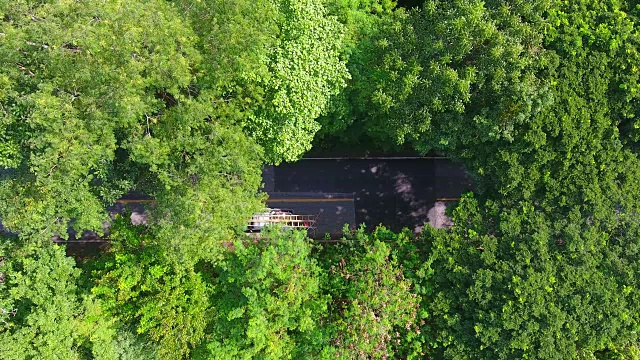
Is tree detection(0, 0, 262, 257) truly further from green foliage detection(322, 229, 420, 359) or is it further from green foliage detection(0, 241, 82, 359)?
green foliage detection(322, 229, 420, 359)

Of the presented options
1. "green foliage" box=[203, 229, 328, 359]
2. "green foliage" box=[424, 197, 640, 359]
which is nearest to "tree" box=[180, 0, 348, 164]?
"green foliage" box=[203, 229, 328, 359]

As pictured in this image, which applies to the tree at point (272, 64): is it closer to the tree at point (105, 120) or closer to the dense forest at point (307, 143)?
the dense forest at point (307, 143)

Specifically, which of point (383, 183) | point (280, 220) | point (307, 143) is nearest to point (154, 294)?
point (280, 220)

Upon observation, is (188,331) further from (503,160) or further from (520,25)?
(520,25)

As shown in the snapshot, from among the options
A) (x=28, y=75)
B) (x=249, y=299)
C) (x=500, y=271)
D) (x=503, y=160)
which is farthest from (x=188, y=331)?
(x=503, y=160)

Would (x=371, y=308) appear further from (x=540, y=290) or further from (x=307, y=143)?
(x=307, y=143)
